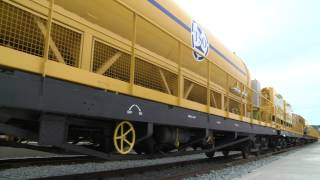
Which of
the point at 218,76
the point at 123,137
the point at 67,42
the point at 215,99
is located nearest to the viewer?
the point at 67,42

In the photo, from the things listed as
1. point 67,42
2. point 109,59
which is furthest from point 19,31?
point 109,59

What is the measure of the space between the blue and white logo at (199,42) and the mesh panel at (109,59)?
2.81 m

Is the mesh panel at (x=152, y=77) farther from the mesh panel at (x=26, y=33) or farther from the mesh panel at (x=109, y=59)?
the mesh panel at (x=26, y=33)

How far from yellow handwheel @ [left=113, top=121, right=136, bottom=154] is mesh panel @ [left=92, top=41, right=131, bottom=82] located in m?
0.81

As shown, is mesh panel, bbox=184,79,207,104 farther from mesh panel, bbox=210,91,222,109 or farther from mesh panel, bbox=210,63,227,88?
mesh panel, bbox=210,63,227,88

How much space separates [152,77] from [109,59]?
1.34 m

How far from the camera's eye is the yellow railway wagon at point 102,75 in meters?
3.40

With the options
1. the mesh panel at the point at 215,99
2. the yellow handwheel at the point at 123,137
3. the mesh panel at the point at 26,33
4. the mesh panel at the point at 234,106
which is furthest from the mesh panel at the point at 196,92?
the mesh panel at the point at 26,33

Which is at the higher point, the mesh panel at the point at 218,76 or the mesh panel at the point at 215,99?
the mesh panel at the point at 218,76

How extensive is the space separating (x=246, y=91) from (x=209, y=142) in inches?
172

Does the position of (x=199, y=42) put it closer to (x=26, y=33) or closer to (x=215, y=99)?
(x=215, y=99)

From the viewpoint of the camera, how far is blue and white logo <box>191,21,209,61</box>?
803 centimetres

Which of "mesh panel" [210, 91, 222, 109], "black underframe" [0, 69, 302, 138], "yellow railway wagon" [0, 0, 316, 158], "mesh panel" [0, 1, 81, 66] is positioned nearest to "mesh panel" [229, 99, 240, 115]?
"mesh panel" [210, 91, 222, 109]

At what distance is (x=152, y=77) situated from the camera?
621cm
